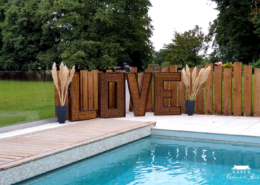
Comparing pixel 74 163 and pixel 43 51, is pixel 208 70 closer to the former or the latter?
pixel 74 163

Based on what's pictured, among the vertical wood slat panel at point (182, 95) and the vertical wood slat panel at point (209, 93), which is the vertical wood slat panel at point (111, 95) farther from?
the vertical wood slat panel at point (209, 93)

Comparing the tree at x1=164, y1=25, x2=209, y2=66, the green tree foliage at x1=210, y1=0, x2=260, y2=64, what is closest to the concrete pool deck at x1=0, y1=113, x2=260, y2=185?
the green tree foliage at x1=210, y1=0, x2=260, y2=64

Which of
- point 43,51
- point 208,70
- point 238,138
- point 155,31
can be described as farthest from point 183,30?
point 238,138

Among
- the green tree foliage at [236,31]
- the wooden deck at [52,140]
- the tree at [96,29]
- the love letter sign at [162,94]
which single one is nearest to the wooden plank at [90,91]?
the wooden deck at [52,140]

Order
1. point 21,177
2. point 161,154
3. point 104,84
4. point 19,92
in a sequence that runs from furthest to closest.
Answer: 1. point 19,92
2. point 104,84
3. point 161,154
4. point 21,177

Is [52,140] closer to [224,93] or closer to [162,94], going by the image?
[162,94]

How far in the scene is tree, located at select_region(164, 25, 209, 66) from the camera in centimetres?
3509

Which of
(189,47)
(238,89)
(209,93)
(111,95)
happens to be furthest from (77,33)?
(238,89)

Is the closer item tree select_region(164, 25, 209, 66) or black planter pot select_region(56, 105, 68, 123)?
black planter pot select_region(56, 105, 68, 123)

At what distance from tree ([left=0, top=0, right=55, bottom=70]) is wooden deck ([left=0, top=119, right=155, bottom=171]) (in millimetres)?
24362

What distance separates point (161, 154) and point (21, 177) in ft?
6.84

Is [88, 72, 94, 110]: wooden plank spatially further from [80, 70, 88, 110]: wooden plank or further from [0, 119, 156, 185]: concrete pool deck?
[0, 119, 156, 185]: concrete pool deck

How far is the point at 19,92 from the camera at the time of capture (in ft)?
25.3

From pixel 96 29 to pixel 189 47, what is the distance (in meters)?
14.9
